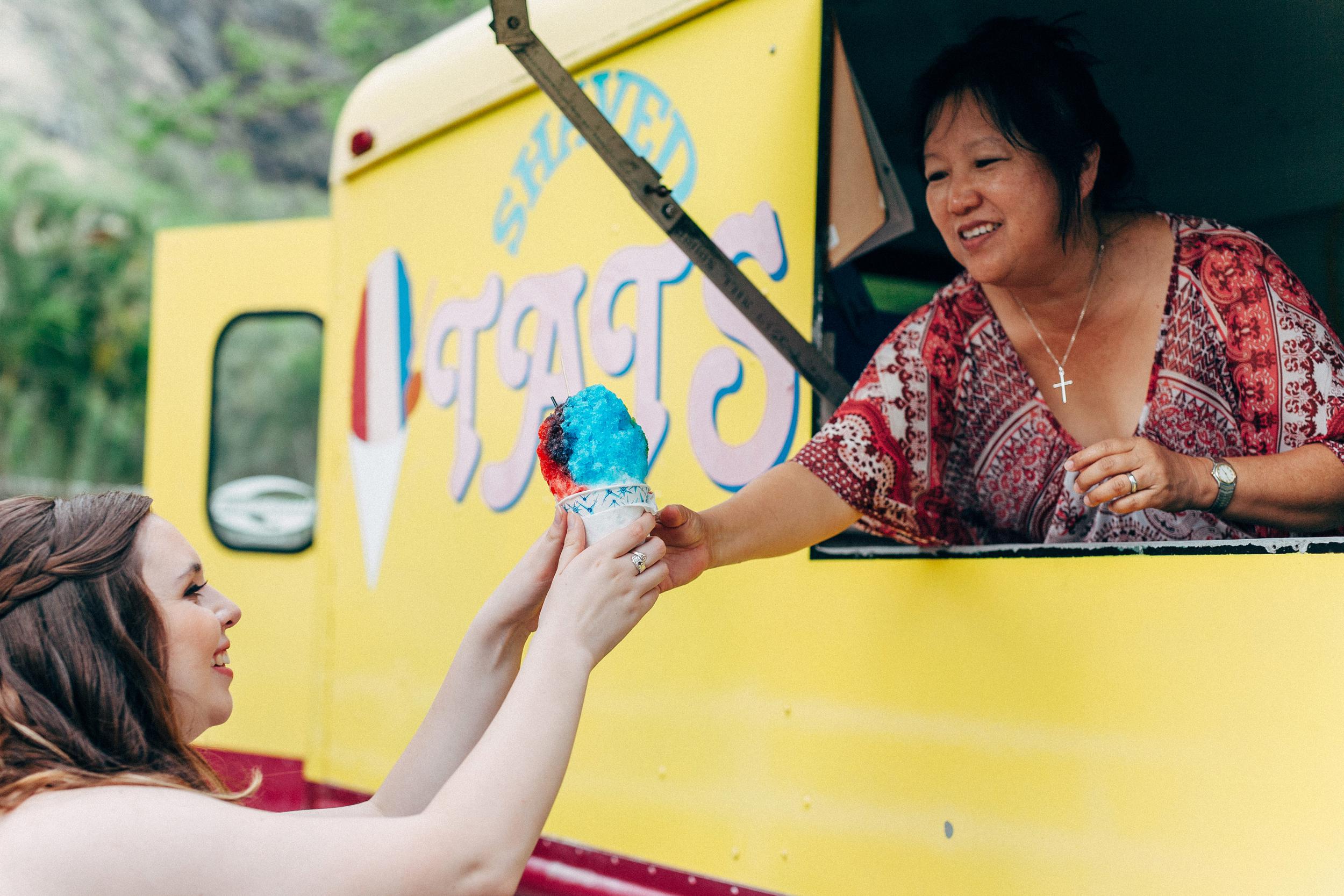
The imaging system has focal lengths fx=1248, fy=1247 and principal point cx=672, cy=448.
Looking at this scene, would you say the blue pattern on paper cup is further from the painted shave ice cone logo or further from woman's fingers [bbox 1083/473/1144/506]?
the painted shave ice cone logo

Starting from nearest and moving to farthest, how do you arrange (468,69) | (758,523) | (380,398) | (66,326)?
(758,523) < (468,69) < (380,398) < (66,326)

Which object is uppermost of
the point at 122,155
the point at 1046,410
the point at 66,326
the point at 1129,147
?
the point at 122,155

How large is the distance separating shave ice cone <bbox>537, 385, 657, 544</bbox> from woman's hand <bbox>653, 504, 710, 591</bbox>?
7.6 inches

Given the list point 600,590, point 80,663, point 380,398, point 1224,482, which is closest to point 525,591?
point 600,590

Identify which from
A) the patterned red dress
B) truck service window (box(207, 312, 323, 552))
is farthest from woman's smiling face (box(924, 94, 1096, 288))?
truck service window (box(207, 312, 323, 552))

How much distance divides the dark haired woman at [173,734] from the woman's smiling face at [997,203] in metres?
0.84

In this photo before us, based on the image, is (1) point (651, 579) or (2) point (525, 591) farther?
(2) point (525, 591)

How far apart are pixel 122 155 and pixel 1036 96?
22268 millimetres

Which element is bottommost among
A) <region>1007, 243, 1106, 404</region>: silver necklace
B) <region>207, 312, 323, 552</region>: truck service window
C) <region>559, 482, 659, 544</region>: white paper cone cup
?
<region>559, 482, 659, 544</region>: white paper cone cup

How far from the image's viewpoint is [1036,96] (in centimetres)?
198

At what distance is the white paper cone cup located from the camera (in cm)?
149

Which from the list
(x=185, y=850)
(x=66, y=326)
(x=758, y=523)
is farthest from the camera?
(x=66, y=326)

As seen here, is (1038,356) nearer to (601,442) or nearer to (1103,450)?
(1103,450)

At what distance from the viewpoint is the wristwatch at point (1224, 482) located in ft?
5.32
